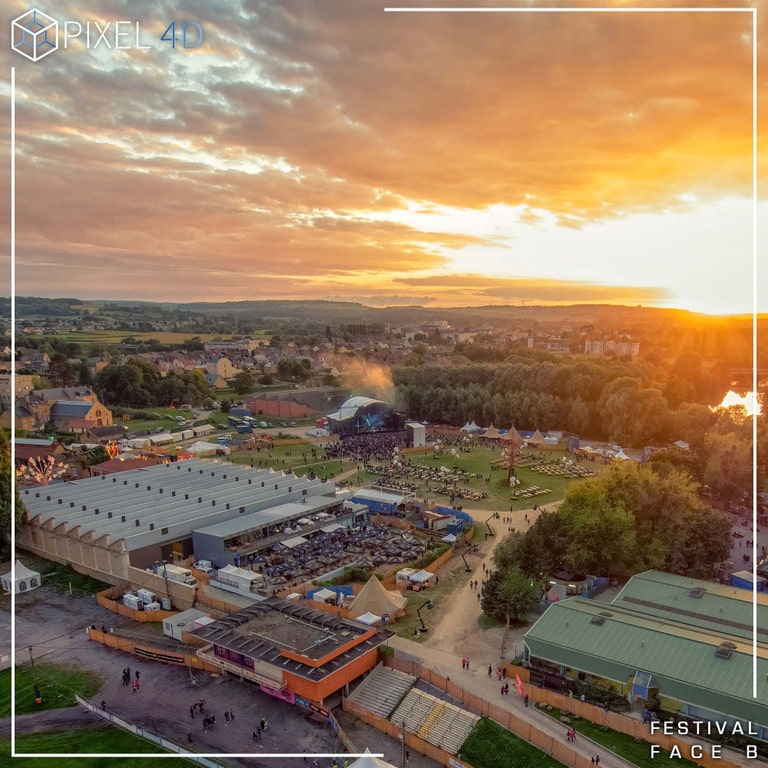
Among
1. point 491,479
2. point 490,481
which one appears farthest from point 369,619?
point 491,479

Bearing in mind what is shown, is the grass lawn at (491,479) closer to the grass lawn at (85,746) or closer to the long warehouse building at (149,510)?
the long warehouse building at (149,510)

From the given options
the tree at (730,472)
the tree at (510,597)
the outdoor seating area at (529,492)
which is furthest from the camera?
the outdoor seating area at (529,492)

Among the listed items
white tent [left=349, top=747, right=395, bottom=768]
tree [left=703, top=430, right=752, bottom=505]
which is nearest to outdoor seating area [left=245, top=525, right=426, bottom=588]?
white tent [left=349, top=747, right=395, bottom=768]

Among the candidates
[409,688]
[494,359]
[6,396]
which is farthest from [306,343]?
[409,688]

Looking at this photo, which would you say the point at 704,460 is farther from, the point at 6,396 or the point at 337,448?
the point at 6,396

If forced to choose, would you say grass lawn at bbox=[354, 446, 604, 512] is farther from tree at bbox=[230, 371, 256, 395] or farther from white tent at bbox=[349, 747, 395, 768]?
tree at bbox=[230, 371, 256, 395]

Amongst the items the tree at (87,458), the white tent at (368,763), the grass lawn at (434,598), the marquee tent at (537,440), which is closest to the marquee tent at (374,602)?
the grass lawn at (434,598)
